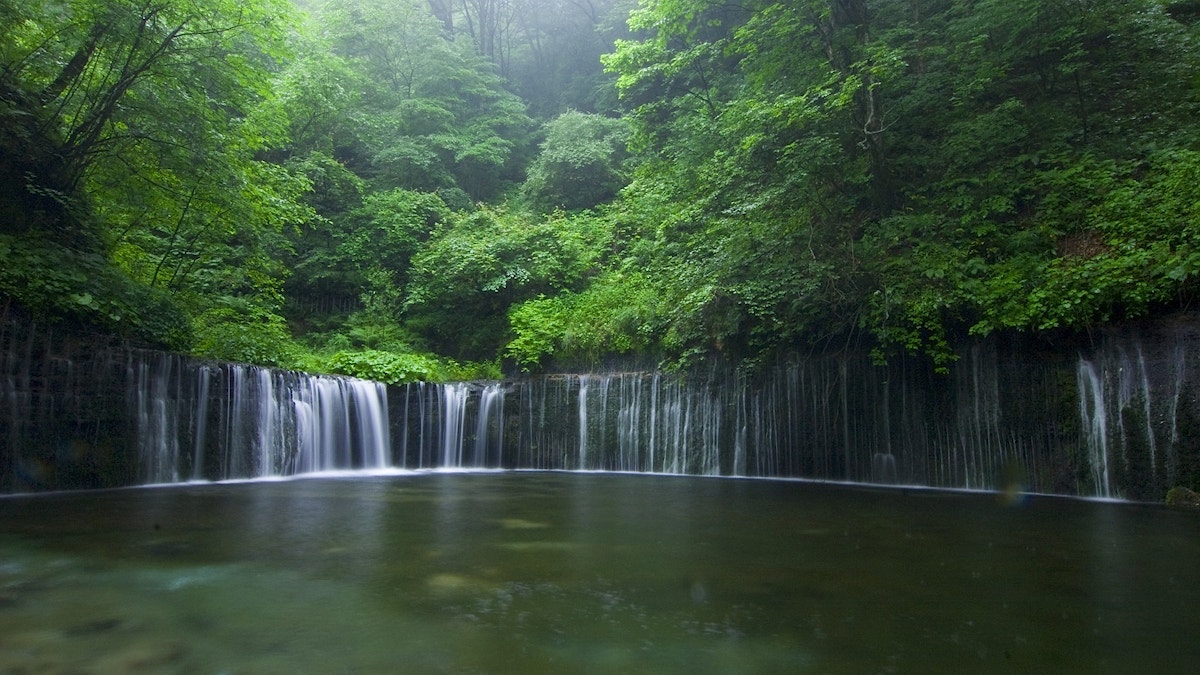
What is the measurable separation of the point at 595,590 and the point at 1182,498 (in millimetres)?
8154

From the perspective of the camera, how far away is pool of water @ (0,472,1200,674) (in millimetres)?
3207

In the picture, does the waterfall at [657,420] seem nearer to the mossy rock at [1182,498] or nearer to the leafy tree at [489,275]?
the mossy rock at [1182,498]

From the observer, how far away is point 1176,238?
340 inches

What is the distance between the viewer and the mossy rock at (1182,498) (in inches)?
327

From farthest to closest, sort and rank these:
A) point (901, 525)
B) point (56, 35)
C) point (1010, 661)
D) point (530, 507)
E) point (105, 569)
A: point (56, 35)
point (530, 507)
point (901, 525)
point (105, 569)
point (1010, 661)

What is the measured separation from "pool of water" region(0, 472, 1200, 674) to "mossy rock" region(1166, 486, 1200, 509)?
535 mm

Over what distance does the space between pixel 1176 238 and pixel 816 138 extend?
193 inches

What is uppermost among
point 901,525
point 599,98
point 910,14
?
point 599,98

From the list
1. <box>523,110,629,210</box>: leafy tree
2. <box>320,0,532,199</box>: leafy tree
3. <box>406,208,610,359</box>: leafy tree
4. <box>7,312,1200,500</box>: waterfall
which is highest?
<box>320,0,532,199</box>: leafy tree

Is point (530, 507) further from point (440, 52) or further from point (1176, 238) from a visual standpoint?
point (440, 52)

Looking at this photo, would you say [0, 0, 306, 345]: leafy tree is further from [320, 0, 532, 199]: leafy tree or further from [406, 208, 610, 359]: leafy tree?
[320, 0, 532, 199]: leafy tree

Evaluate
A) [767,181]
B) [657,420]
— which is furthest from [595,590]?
[657,420]

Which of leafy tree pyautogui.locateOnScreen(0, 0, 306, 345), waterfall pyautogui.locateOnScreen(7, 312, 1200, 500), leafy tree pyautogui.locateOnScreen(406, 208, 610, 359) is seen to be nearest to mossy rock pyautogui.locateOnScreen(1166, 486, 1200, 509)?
waterfall pyautogui.locateOnScreen(7, 312, 1200, 500)

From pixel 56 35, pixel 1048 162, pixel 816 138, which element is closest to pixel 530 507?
pixel 816 138
